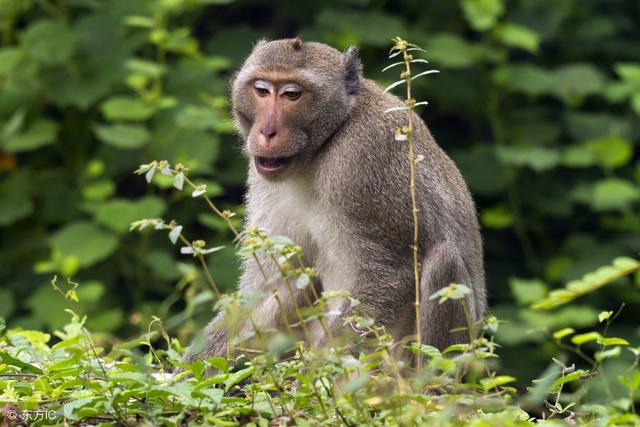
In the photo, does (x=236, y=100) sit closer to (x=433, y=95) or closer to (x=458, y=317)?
(x=458, y=317)

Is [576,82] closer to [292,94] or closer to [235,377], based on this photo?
[292,94]

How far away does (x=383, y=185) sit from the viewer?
6266 millimetres

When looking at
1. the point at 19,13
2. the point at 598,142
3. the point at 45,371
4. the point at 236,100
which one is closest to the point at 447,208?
the point at 236,100

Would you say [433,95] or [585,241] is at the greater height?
[433,95]

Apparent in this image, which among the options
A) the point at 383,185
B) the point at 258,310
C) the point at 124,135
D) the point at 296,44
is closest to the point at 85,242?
the point at 124,135

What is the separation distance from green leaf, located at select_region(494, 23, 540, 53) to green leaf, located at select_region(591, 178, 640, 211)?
4.23 ft

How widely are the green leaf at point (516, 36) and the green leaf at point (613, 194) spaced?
1.29m

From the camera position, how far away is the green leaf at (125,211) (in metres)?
9.41

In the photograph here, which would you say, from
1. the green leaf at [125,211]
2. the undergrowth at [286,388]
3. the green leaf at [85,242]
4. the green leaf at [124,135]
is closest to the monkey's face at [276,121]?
the undergrowth at [286,388]

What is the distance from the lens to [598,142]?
10641 mm

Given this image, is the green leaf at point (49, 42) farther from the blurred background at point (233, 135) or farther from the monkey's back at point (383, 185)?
the monkey's back at point (383, 185)

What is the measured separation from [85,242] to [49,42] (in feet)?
5.61

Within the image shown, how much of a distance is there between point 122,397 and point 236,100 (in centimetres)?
263

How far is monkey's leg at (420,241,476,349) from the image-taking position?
6023 mm
